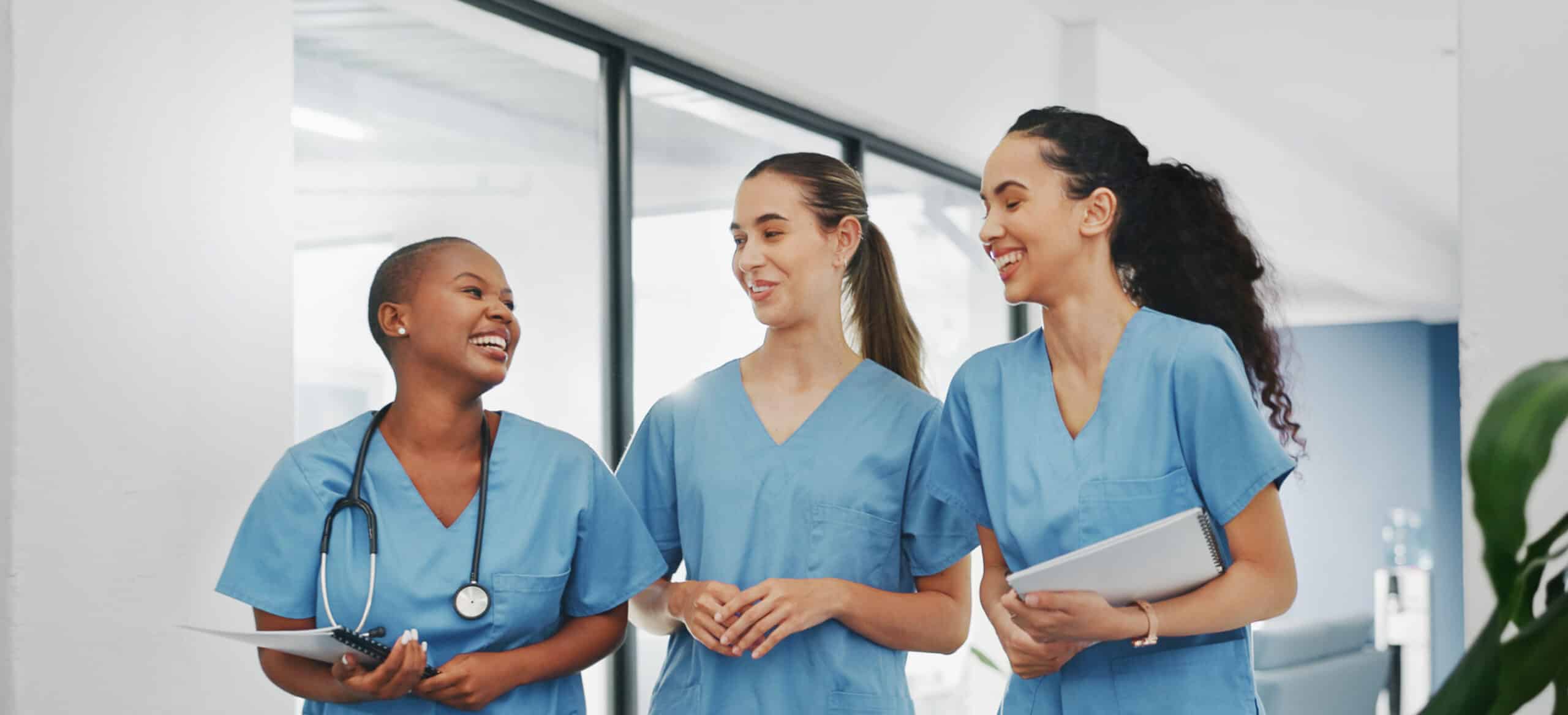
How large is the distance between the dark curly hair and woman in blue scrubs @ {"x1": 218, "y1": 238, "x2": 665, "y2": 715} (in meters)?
0.70

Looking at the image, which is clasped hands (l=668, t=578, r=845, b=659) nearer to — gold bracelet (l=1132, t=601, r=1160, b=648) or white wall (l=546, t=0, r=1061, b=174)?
gold bracelet (l=1132, t=601, r=1160, b=648)

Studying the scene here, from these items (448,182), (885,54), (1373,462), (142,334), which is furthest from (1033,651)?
(1373,462)

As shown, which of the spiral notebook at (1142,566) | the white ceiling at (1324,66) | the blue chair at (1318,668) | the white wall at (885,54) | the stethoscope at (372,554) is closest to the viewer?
the spiral notebook at (1142,566)

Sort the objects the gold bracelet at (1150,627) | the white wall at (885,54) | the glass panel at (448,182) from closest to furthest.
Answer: the gold bracelet at (1150,627)
the glass panel at (448,182)
the white wall at (885,54)

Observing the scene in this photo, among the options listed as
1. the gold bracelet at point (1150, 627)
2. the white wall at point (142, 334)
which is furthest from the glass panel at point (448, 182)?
the gold bracelet at point (1150, 627)

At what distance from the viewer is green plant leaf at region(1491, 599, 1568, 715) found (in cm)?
52

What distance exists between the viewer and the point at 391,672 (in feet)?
4.62

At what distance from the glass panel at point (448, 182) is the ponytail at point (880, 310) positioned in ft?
2.59

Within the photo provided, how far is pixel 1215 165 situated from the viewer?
584 centimetres

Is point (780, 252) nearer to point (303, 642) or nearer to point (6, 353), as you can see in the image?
point (303, 642)

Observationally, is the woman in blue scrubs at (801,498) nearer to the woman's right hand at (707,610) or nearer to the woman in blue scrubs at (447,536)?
the woman's right hand at (707,610)

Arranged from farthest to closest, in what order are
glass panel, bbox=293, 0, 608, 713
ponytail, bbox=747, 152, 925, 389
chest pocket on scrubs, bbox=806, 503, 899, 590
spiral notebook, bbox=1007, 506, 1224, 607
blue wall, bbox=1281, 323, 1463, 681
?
blue wall, bbox=1281, 323, 1463, 681 → glass panel, bbox=293, 0, 608, 713 → ponytail, bbox=747, 152, 925, 389 → chest pocket on scrubs, bbox=806, 503, 899, 590 → spiral notebook, bbox=1007, 506, 1224, 607

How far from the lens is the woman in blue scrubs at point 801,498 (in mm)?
1779

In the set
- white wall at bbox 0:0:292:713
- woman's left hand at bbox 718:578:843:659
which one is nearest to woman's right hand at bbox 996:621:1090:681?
woman's left hand at bbox 718:578:843:659
